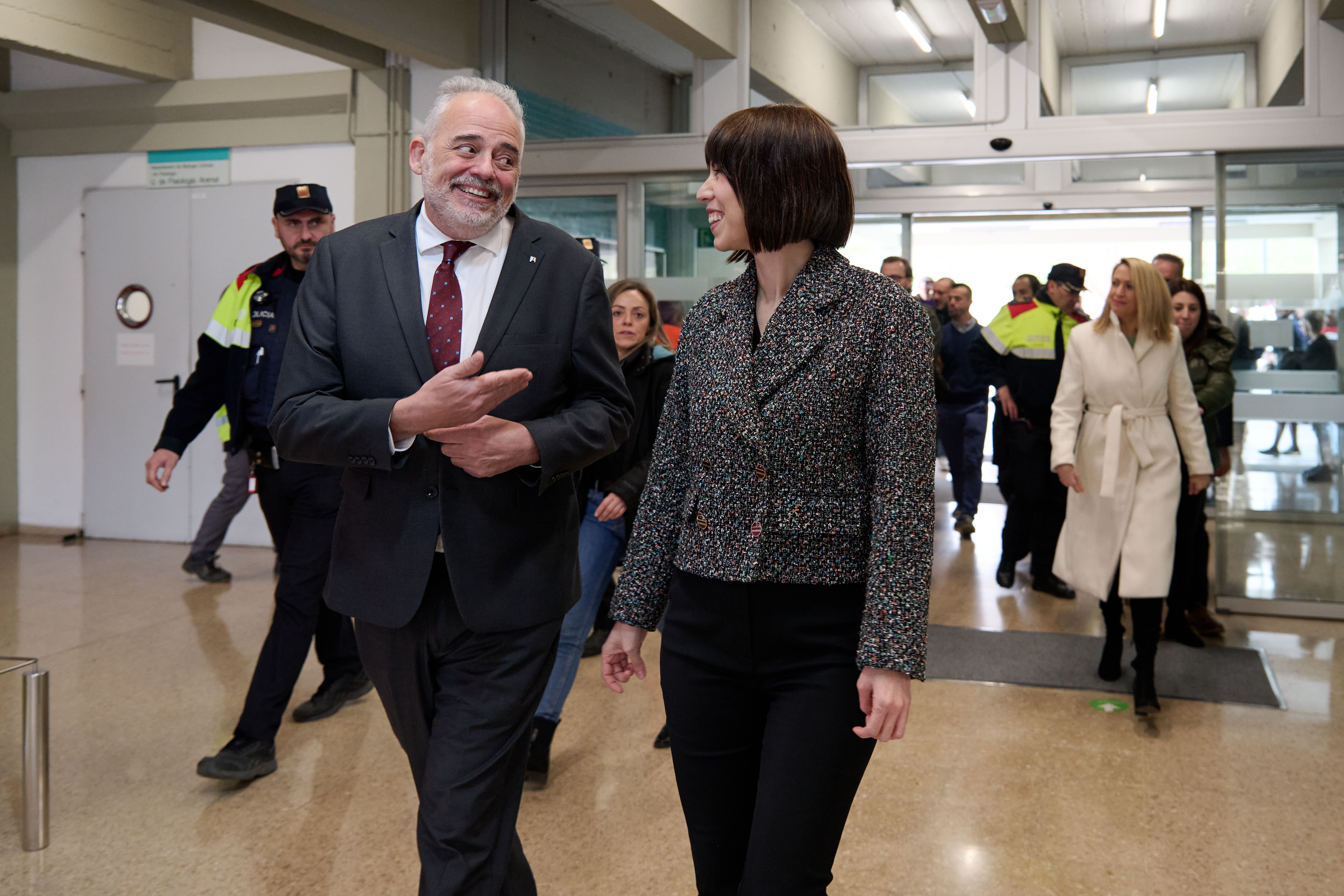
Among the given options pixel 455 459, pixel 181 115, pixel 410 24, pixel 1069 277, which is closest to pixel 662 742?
pixel 455 459

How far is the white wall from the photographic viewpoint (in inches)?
299

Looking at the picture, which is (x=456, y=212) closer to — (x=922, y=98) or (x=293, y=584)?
(x=293, y=584)

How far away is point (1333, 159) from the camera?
558cm

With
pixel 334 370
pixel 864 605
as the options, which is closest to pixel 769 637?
pixel 864 605

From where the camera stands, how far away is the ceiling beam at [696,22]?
562 centimetres

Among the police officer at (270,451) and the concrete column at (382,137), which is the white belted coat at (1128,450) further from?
the concrete column at (382,137)

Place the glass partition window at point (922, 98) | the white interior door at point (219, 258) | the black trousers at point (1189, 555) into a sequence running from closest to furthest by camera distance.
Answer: the black trousers at point (1189, 555)
the glass partition window at point (922, 98)
the white interior door at point (219, 258)

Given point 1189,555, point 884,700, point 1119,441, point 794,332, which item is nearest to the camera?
point 884,700

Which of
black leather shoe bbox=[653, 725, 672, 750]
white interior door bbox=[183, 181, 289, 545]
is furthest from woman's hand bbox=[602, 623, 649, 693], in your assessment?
white interior door bbox=[183, 181, 289, 545]

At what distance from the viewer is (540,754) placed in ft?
10.5

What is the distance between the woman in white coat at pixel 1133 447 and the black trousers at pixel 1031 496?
1.53 m

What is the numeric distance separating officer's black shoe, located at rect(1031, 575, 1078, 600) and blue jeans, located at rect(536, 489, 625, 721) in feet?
11.1

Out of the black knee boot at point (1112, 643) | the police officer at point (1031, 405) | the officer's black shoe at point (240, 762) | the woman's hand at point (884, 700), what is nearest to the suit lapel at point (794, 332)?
the woman's hand at point (884, 700)

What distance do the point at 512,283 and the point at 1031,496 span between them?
463 centimetres
